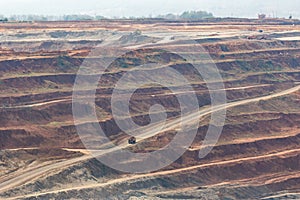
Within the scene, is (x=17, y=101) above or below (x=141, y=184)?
above

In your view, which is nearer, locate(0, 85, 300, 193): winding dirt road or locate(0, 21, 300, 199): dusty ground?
locate(0, 85, 300, 193): winding dirt road

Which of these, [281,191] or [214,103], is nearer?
[281,191]

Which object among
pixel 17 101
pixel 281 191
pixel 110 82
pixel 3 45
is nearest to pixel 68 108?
pixel 17 101

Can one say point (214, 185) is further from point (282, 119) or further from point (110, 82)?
point (110, 82)

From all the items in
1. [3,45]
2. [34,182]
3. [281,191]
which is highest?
[3,45]

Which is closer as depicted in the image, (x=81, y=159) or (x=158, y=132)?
(x=81, y=159)

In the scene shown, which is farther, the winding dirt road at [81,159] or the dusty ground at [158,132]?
the dusty ground at [158,132]

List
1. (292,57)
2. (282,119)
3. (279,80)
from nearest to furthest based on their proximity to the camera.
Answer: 1. (282,119)
2. (279,80)
3. (292,57)

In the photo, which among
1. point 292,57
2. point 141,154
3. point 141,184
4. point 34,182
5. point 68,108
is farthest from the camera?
point 292,57
